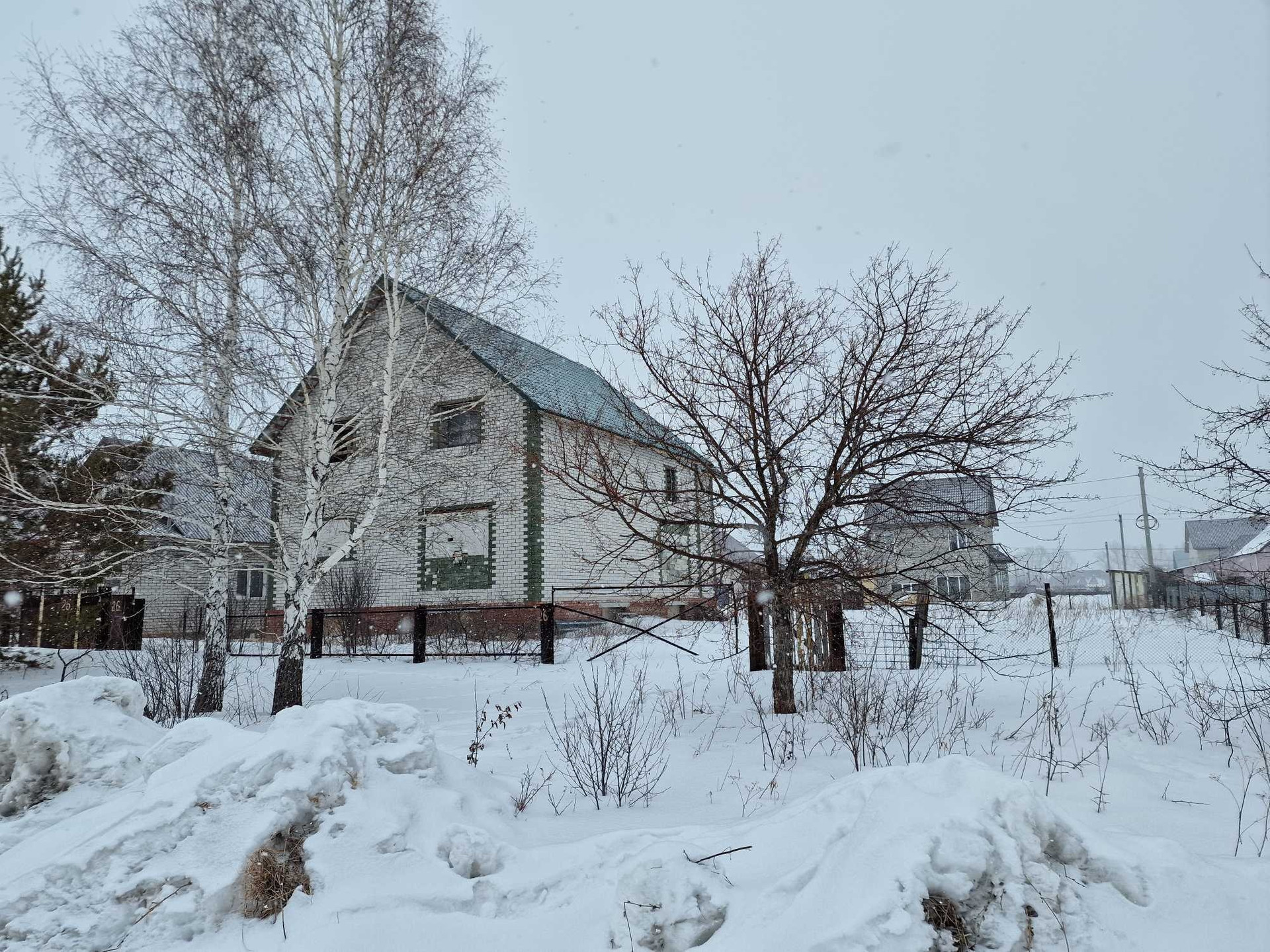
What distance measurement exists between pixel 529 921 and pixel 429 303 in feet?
24.1

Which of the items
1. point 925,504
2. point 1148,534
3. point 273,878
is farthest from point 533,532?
point 1148,534

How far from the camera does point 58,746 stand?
12.8 ft

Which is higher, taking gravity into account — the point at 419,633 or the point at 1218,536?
the point at 1218,536

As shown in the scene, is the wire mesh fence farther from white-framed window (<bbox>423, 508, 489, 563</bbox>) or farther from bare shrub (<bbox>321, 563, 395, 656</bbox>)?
white-framed window (<bbox>423, 508, 489, 563</bbox>)

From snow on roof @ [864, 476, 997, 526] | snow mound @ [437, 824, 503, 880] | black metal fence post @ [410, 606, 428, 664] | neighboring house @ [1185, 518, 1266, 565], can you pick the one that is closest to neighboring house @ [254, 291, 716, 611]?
black metal fence post @ [410, 606, 428, 664]

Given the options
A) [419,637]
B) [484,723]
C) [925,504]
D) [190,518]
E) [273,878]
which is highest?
[190,518]

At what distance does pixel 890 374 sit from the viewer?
6094mm

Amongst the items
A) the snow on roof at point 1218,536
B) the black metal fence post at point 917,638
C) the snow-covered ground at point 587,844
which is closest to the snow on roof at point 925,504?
the black metal fence post at point 917,638

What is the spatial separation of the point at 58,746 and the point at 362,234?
6.02m

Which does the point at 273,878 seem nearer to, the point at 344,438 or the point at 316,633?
the point at 344,438

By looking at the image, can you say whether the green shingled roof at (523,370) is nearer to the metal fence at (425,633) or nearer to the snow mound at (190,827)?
→ the snow mound at (190,827)

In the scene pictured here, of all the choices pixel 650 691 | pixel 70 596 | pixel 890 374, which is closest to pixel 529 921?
pixel 890 374

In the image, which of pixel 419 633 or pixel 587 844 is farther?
pixel 419 633

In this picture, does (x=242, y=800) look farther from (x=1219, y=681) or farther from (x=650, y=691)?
(x=1219, y=681)
